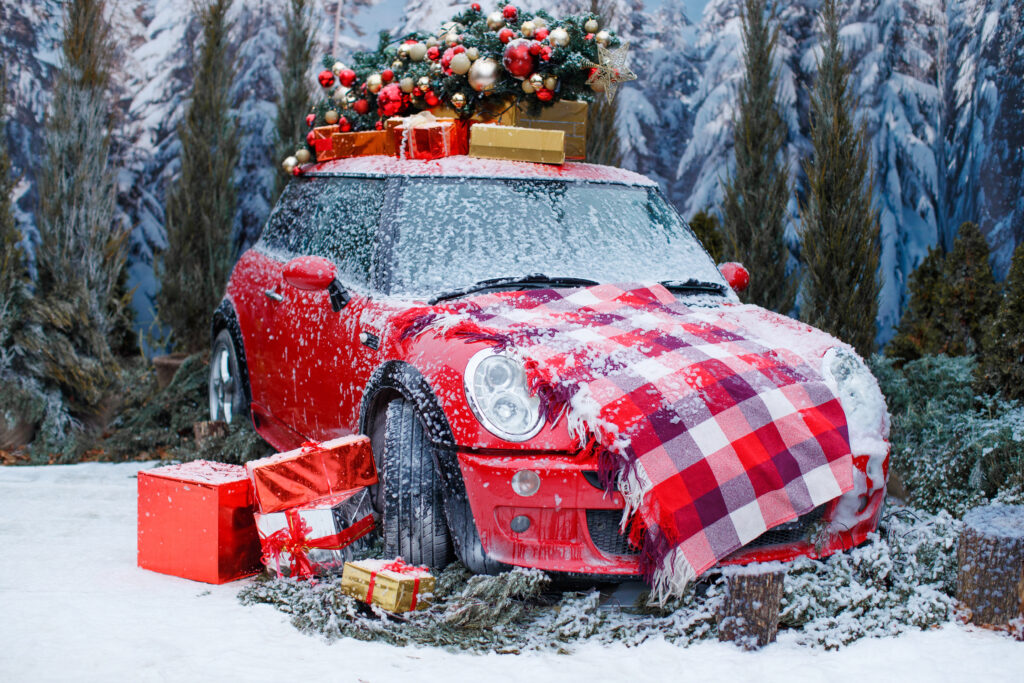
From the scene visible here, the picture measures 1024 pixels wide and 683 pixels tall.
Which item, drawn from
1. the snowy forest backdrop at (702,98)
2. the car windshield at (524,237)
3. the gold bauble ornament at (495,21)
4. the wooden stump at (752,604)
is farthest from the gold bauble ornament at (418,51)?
the wooden stump at (752,604)

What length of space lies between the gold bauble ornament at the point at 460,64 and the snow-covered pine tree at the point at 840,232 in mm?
3044

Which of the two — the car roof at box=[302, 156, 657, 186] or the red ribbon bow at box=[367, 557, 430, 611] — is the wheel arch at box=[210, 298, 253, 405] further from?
the red ribbon bow at box=[367, 557, 430, 611]

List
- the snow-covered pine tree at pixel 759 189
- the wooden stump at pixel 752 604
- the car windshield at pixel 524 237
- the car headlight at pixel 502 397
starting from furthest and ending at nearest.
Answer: the snow-covered pine tree at pixel 759 189, the car windshield at pixel 524 237, the car headlight at pixel 502 397, the wooden stump at pixel 752 604

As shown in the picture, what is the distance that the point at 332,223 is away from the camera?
466 cm

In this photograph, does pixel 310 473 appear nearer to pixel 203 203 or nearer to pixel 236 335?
pixel 236 335

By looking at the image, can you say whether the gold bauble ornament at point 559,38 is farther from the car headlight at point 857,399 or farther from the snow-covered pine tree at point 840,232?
the snow-covered pine tree at point 840,232

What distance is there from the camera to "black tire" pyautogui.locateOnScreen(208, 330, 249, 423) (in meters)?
5.44

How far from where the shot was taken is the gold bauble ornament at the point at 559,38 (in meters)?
4.88

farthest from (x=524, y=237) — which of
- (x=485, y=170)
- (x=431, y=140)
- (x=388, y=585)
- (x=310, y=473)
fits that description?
(x=388, y=585)

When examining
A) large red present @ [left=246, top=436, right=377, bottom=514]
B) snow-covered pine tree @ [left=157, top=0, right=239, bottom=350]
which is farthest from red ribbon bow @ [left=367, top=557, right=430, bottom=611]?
snow-covered pine tree @ [left=157, top=0, right=239, bottom=350]

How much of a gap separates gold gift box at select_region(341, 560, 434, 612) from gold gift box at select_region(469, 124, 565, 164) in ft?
6.71

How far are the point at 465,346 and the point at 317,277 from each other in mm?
967

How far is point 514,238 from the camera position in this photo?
4051 mm

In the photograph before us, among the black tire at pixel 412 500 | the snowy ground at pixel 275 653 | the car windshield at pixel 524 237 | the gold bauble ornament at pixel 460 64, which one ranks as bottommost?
the snowy ground at pixel 275 653
